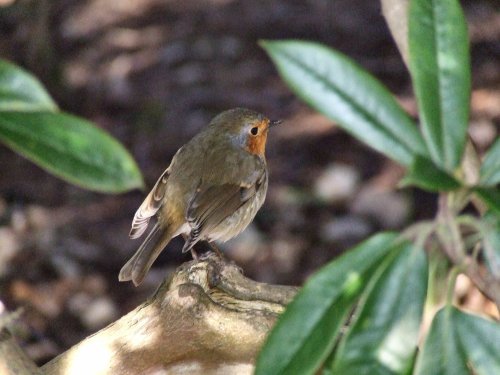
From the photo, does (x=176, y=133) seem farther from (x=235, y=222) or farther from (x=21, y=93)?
(x=21, y=93)

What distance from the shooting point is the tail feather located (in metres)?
2.82

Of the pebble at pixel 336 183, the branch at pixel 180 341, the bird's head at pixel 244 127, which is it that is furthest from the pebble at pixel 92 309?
the branch at pixel 180 341

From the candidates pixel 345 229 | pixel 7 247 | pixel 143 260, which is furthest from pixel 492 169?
pixel 7 247

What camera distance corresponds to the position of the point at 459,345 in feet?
4.57

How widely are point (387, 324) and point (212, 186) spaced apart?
186cm

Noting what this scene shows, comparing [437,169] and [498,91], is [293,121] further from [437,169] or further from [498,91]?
[437,169]

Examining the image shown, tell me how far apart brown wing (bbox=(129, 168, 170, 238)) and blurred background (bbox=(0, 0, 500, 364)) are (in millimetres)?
774

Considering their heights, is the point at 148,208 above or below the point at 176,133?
above

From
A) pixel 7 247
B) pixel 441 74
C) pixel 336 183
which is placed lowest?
pixel 336 183

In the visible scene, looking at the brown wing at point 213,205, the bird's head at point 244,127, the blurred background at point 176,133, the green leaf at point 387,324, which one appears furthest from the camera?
the blurred background at point 176,133

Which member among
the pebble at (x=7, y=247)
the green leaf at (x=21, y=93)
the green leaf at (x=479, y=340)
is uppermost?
the green leaf at (x=21, y=93)

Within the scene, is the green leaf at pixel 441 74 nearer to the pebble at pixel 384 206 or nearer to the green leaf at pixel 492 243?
the green leaf at pixel 492 243

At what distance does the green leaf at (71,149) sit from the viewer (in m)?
1.15

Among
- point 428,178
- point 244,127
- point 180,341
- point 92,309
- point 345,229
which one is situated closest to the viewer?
point 428,178
